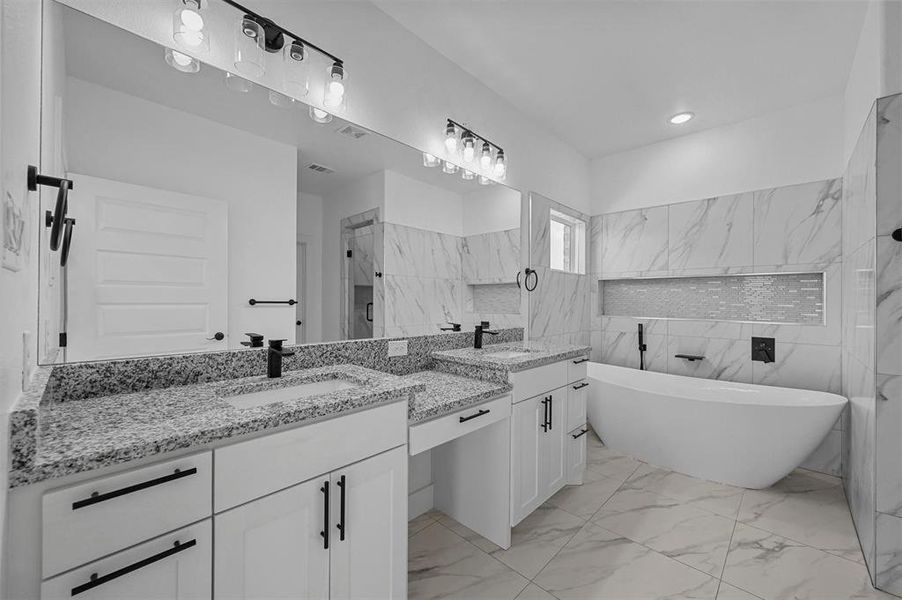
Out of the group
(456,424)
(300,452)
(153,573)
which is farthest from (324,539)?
(456,424)

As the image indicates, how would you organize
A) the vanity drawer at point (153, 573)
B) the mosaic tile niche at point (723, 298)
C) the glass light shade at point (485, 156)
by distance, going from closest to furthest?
1. the vanity drawer at point (153, 573)
2. the glass light shade at point (485, 156)
3. the mosaic tile niche at point (723, 298)

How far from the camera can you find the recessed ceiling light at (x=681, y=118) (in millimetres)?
2920

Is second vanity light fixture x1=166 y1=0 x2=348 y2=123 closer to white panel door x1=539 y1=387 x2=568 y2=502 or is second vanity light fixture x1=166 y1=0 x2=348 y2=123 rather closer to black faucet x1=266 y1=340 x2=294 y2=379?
black faucet x1=266 y1=340 x2=294 y2=379

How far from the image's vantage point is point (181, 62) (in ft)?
4.28

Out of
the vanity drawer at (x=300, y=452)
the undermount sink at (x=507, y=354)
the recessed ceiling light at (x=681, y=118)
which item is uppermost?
the recessed ceiling light at (x=681, y=118)

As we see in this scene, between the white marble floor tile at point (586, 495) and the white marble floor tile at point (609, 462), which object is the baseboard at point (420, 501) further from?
the white marble floor tile at point (609, 462)

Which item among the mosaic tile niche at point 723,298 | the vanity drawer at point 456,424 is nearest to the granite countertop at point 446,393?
A: the vanity drawer at point 456,424

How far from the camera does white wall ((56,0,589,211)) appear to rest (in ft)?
4.21

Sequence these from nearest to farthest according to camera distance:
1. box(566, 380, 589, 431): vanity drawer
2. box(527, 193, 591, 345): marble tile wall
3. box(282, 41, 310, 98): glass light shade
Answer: box(282, 41, 310, 98): glass light shade < box(566, 380, 589, 431): vanity drawer < box(527, 193, 591, 345): marble tile wall

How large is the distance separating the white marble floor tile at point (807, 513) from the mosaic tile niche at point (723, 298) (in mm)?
1108

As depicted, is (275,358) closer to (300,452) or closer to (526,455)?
(300,452)

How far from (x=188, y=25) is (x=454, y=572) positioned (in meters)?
2.34

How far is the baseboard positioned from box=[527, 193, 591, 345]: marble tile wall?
1.28m

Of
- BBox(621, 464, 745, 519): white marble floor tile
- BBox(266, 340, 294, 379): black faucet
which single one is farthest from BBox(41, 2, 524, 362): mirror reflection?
BBox(621, 464, 745, 519): white marble floor tile
